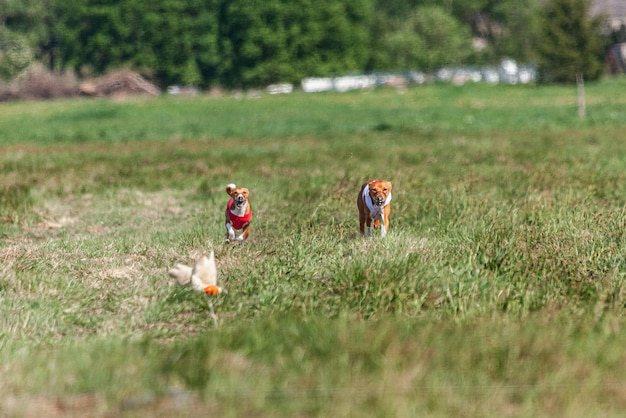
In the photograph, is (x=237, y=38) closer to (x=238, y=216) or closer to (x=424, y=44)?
(x=424, y=44)

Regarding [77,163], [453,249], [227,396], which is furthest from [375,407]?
[77,163]

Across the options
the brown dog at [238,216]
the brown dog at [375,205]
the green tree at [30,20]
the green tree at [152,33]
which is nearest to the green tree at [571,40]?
the green tree at [152,33]

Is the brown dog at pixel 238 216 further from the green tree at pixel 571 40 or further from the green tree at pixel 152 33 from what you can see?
the green tree at pixel 152 33

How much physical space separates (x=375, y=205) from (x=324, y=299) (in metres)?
2.54

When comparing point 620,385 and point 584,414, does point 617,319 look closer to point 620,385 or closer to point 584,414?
point 620,385

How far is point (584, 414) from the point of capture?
147 inches

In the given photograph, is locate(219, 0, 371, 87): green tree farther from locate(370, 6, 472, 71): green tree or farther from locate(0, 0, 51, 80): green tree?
locate(0, 0, 51, 80): green tree

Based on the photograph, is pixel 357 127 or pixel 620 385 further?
pixel 357 127

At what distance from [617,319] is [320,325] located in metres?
2.00

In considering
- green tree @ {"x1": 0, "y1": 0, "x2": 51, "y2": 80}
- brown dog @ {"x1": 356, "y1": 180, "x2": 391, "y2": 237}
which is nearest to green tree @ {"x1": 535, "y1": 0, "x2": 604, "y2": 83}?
green tree @ {"x1": 0, "y1": 0, "x2": 51, "y2": 80}

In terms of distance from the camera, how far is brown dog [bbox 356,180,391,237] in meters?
8.22

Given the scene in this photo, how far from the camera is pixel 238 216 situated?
8688mm

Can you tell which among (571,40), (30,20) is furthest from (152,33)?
(571,40)

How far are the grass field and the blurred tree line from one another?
64.7 metres
